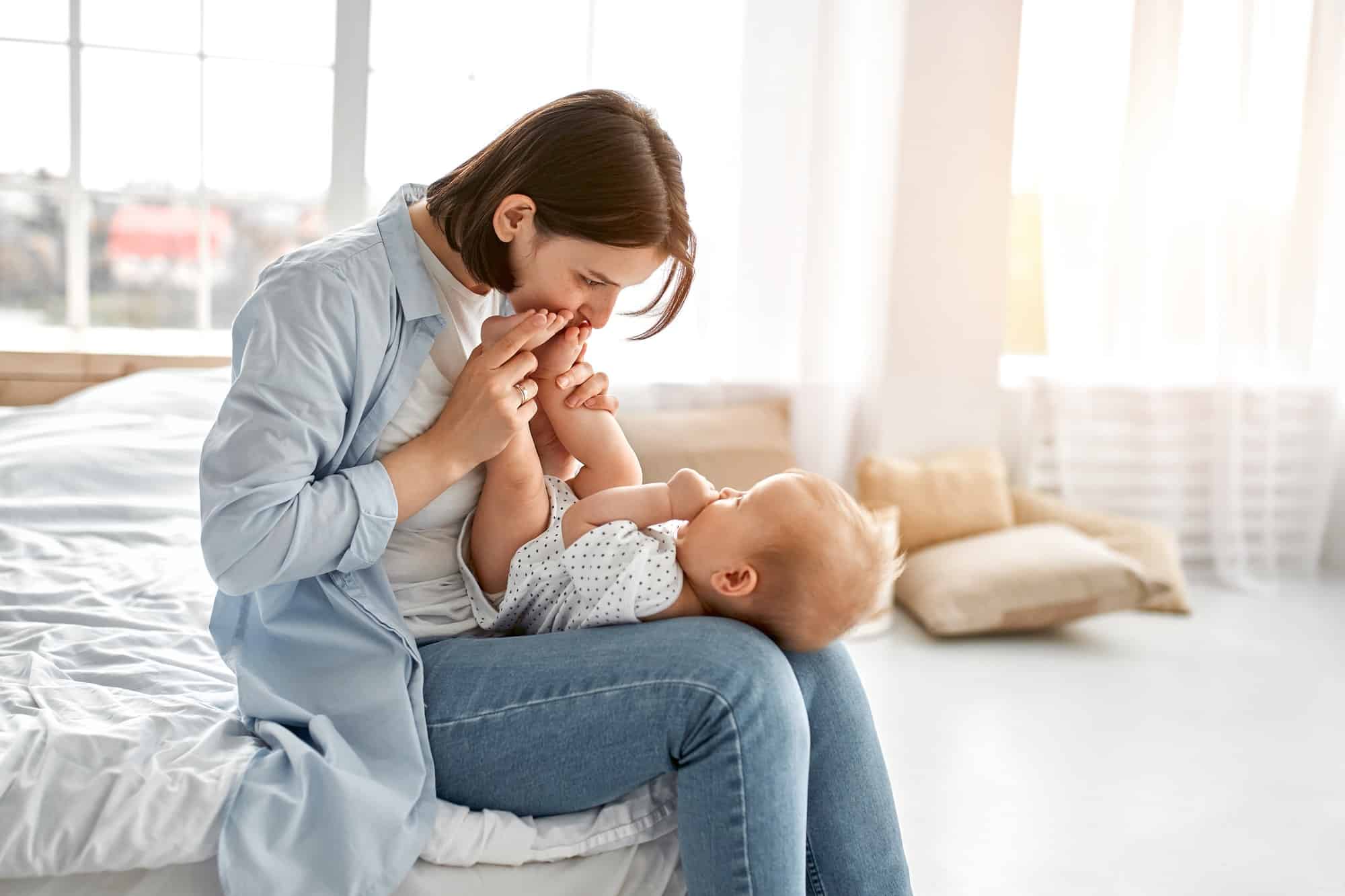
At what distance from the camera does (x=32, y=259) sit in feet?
10.6

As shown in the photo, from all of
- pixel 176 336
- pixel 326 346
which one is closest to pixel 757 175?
pixel 176 336

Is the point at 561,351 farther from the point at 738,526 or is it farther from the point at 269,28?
the point at 269,28

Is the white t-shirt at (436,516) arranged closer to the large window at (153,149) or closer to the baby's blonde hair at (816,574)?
the baby's blonde hair at (816,574)

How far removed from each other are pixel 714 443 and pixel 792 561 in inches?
68.3

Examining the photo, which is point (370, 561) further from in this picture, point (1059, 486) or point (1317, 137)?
point (1317, 137)

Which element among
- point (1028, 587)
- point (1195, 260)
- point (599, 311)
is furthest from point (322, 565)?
point (1195, 260)

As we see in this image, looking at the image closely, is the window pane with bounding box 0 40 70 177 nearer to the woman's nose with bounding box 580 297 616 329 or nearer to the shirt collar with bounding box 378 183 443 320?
the shirt collar with bounding box 378 183 443 320

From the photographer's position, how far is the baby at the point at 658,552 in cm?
133

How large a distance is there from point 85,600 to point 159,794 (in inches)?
26.3

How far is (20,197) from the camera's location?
319cm

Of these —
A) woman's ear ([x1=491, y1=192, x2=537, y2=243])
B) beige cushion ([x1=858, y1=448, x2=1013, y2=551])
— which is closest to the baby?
woman's ear ([x1=491, y1=192, x2=537, y2=243])

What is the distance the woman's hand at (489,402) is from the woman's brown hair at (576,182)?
0.08 m

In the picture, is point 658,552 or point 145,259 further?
point 145,259

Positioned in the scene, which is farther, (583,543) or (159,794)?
(583,543)
